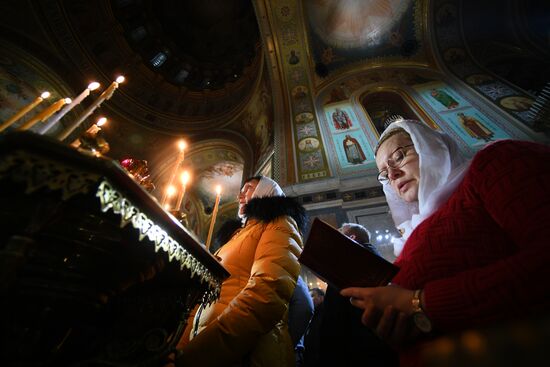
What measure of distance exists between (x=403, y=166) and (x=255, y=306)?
1.06 metres

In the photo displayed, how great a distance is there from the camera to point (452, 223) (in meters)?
0.79

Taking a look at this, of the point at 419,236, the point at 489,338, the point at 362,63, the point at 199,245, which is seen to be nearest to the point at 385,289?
the point at 419,236

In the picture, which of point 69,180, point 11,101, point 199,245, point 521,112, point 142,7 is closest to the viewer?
point 69,180

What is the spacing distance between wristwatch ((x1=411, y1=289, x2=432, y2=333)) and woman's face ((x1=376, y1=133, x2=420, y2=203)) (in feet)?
2.17

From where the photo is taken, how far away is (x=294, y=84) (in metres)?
7.00

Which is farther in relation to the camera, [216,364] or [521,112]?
[521,112]

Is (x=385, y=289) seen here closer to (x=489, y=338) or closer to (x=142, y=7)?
(x=489, y=338)

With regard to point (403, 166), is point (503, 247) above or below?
below

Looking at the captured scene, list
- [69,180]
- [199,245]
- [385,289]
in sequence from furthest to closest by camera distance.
Answer: [199,245] < [385,289] < [69,180]

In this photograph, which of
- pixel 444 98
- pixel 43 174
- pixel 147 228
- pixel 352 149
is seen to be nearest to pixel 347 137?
pixel 352 149

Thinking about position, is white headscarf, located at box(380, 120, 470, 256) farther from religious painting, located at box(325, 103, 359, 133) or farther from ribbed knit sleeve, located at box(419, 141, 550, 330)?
religious painting, located at box(325, 103, 359, 133)

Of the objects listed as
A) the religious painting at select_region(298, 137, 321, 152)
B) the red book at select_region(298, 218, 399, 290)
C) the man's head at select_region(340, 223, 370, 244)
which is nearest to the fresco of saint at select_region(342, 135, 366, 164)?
the religious painting at select_region(298, 137, 321, 152)

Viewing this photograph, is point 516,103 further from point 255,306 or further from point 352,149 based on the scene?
point 255,306

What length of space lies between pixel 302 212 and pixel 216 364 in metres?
1.11
